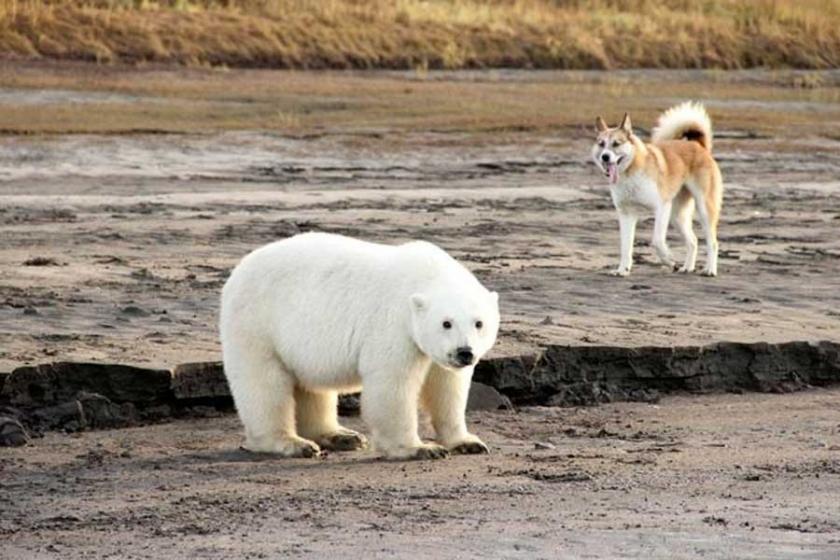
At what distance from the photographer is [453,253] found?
16062 mm

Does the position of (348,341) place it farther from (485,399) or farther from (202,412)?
(485,399)

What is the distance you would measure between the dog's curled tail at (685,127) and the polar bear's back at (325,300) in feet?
25.2

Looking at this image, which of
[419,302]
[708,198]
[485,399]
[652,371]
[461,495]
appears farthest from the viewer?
[708,198]

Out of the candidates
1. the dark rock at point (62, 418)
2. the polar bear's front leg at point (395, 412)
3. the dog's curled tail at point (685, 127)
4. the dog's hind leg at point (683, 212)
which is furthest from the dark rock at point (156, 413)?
the dog's curled tail at point (685, 127)

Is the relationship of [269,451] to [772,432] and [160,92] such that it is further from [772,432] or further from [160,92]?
[160,92]

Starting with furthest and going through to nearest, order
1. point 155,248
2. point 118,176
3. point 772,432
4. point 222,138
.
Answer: point 222,138 < point 118,176 < point 155,248 < point 772,432

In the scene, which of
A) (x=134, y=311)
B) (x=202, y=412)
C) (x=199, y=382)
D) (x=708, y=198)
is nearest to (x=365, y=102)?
(x=708, y=198)

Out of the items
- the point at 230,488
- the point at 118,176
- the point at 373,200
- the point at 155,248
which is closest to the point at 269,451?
the point at 230,488

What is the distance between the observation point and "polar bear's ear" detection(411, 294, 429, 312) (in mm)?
9055

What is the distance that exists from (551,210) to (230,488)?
425 inches

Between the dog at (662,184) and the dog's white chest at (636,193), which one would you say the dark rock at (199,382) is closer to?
the dog at (662,184)

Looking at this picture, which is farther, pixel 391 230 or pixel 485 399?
pixel 391 230

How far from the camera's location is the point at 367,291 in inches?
373

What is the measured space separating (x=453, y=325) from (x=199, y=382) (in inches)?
83.0
